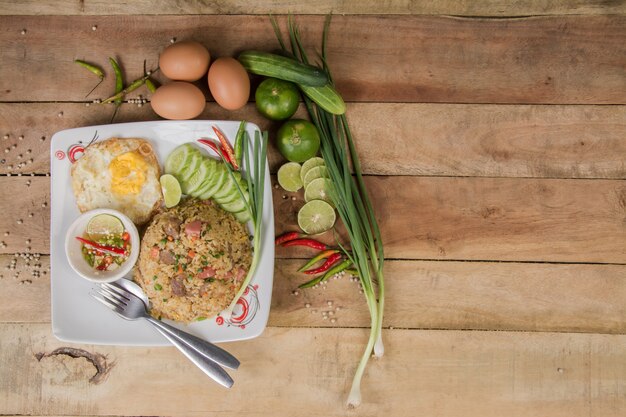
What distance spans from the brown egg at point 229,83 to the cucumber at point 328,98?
23cm

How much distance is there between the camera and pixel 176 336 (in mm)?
2131

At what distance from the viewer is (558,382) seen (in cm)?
237

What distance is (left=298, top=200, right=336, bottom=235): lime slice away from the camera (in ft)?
7.25

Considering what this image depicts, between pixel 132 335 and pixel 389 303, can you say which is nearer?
pixel 132 335

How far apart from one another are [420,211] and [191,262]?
976 mm

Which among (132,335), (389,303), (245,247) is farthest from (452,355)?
(132,335)

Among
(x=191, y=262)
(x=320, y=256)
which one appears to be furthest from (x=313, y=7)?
(x=191, y=262)

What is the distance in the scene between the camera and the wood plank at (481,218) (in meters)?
2.33

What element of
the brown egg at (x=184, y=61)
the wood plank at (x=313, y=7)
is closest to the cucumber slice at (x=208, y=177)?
the brown egg at (x=184, y=61)

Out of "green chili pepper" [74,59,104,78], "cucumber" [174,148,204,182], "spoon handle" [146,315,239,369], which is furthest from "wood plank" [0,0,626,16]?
"spoon handle" [146,315,239,369]

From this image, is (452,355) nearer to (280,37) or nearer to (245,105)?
(245,105)

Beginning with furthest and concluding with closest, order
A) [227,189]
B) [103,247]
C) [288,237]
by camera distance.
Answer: [288,237], [227,189], [103,247]

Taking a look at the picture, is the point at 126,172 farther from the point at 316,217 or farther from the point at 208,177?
the point at 316,217

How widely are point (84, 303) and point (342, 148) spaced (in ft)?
3.94
